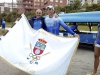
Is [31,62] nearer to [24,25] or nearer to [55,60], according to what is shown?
[55,60]

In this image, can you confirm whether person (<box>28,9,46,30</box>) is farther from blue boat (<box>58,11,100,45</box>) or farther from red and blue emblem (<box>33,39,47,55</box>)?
blue boat (<box>58,11,100,45</box>)

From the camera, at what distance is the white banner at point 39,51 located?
5176 mm

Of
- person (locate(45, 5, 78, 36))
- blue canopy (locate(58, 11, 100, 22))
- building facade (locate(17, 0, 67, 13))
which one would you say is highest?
person (locate(45, 5, 78, 36))

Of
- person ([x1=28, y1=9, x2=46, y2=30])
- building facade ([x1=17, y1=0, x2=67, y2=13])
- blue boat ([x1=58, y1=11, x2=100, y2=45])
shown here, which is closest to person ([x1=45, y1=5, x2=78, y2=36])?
person ([x1=28, y1=9, x2=46, y2=30])

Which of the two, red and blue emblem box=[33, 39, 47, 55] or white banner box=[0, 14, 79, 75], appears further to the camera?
red and blue emblem box=[33, 39, 47, 55]

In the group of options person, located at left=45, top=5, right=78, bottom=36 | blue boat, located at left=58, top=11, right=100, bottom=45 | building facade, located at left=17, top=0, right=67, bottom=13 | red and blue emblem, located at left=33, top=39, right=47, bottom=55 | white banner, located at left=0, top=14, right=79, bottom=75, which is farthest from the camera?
building facade, located at left=17, top=0, right=67, bottom=13

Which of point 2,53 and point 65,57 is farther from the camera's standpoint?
point 2,53

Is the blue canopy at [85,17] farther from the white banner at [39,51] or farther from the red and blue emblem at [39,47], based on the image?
the red and blue emblem at [39,47]

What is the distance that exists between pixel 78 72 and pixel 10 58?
200 cm

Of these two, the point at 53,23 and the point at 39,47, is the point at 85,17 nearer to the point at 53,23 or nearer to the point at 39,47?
the point at 53,23

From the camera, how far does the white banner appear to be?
5.18m

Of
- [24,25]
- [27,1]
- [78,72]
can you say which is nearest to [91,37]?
[78,72]

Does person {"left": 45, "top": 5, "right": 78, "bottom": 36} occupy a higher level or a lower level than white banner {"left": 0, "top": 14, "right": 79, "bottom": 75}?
higher

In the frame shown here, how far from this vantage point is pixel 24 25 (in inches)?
237
